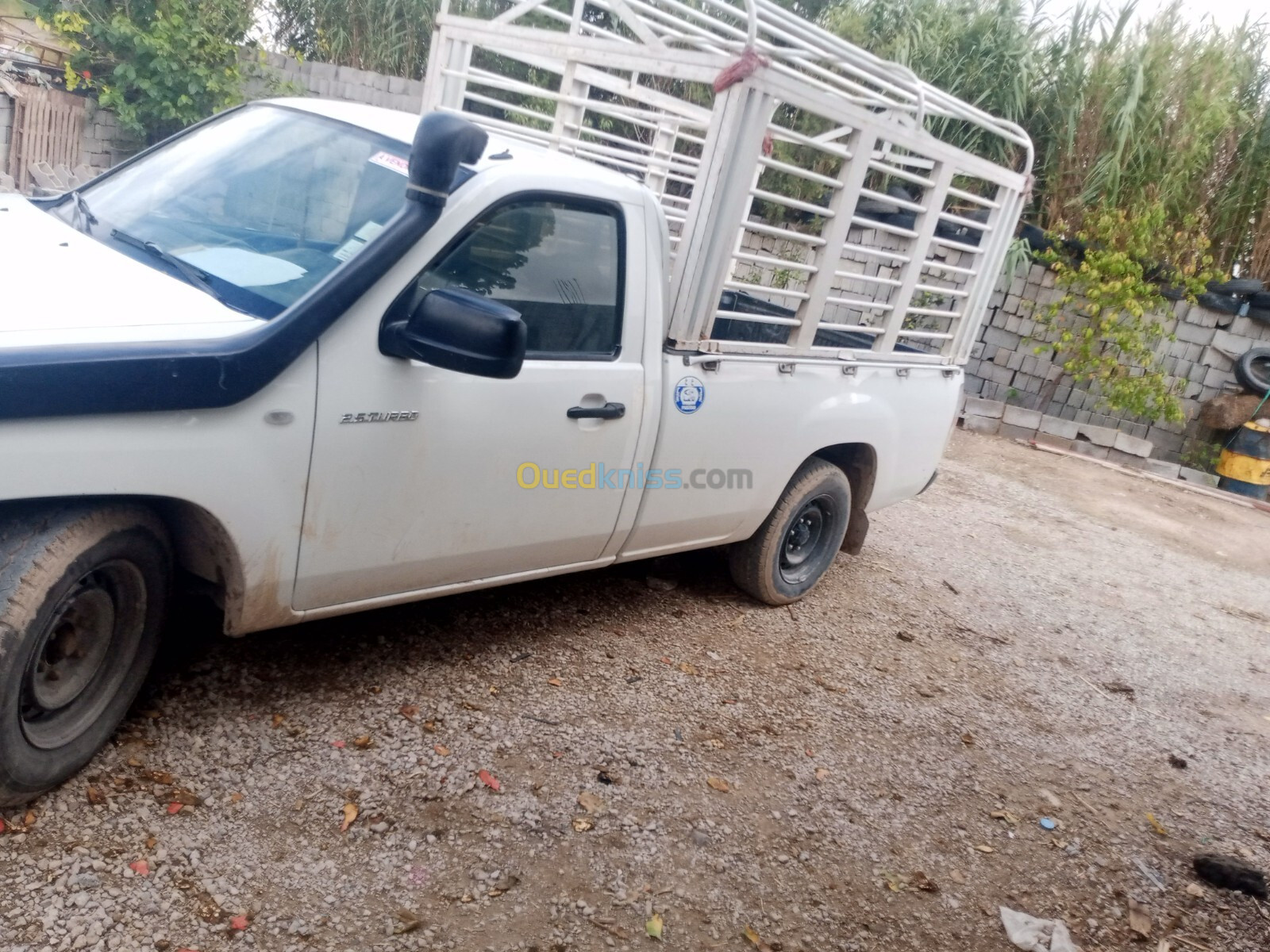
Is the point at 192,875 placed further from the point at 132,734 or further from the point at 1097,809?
the point at 1097,809

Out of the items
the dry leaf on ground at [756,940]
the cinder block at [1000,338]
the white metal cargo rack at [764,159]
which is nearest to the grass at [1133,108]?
the cinder block at [1000,338]

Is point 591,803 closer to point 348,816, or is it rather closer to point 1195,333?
point 348,816

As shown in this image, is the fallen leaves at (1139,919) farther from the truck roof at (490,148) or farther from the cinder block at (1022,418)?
the cinder block at (1022,418)

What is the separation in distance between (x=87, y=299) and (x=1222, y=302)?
1076 centimetres

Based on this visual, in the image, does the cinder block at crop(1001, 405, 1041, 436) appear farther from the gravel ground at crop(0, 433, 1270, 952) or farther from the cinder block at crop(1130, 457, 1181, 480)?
the gravel ground at crop(0, 433, 1270, 952)

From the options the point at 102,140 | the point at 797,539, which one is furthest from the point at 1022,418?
the point at 102,140

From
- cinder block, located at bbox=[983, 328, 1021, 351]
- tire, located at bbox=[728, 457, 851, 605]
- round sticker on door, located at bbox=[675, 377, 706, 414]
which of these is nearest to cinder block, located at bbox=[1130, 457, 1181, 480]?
cinder block, located at bbox=[983, 328, 1021, 351]

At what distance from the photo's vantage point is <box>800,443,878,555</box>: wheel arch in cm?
479

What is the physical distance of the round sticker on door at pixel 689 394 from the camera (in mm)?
3664

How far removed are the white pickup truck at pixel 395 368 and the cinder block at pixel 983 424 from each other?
6224 millimetres

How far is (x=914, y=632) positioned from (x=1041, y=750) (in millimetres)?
1010

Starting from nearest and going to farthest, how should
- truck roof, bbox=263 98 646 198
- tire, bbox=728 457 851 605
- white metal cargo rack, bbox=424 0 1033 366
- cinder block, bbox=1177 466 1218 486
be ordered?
truck roof, bbox=263 98 646 198 → white metal cargo rack, bbox=424 0 1033 366 → tire, bbox=728 457 851 605 → cinder block, bbox=1177 466 1218 486

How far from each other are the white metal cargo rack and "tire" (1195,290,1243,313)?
5704mm

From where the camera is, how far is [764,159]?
3.66 m
